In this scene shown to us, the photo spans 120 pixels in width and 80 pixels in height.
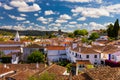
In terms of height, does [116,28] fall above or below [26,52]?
above

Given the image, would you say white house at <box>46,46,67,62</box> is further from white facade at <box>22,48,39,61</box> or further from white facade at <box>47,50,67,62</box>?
white facade at <box>22,48,39,61</box>

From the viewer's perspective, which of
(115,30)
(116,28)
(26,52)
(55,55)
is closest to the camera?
(55,55)

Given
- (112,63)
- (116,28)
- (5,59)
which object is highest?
(116,28)

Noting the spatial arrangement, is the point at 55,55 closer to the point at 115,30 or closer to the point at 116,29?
the point at 116,29

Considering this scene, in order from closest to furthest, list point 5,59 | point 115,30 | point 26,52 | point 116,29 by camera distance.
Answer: point 5,59
point 26,52
point 116,29
point 115,30

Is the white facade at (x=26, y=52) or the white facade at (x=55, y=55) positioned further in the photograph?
the white facade at (x=26, y=52)

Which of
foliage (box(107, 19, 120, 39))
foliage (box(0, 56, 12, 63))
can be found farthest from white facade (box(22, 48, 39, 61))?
foliage (box(107, 19, 120, 39))

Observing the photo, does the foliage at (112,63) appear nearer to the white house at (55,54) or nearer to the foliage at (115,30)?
the white house at (55,54)

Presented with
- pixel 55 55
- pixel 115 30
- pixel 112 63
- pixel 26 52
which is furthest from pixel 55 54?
pixel 115 30

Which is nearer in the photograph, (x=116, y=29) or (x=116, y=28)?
(x=116, y=28)

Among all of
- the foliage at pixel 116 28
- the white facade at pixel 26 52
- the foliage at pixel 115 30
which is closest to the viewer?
the white facade at pixel 26 52

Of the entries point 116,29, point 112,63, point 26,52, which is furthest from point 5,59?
point 116,29

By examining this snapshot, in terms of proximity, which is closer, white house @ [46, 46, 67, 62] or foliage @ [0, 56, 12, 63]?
white house @ [46, 46, 67, 62]

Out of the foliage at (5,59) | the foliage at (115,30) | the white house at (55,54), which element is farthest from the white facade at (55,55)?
the foliage at (115,30)
